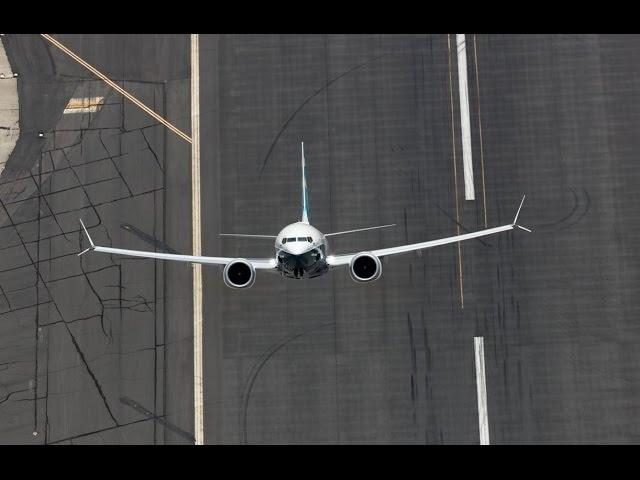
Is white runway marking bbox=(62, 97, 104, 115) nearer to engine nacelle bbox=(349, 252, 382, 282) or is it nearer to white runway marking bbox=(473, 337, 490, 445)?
engine nacelle bbox=(349, 252, 382, 282)

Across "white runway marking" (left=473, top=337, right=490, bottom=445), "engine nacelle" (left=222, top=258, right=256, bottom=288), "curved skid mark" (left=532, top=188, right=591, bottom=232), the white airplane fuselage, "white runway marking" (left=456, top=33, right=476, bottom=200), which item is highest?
"white runway marking" (left=456, top=33, right=476, bottom=200)

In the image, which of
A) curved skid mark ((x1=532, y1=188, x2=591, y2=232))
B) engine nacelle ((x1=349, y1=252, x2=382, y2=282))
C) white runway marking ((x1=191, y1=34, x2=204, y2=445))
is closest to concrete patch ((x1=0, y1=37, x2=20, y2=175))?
white runway marking ((x1=191, y1=34, x2=204, y2=445))

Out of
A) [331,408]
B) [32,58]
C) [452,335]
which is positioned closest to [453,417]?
[452,335]

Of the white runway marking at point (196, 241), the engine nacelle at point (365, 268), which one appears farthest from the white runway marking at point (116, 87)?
the engine nacelle at point (365, 268)

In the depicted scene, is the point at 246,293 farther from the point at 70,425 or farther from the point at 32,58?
the point at 32,58

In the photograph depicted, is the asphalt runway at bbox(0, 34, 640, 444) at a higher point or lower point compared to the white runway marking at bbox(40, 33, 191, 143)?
lower

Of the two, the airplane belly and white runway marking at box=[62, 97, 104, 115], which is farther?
white runway marking at box=[62, 97, 104, 115]
